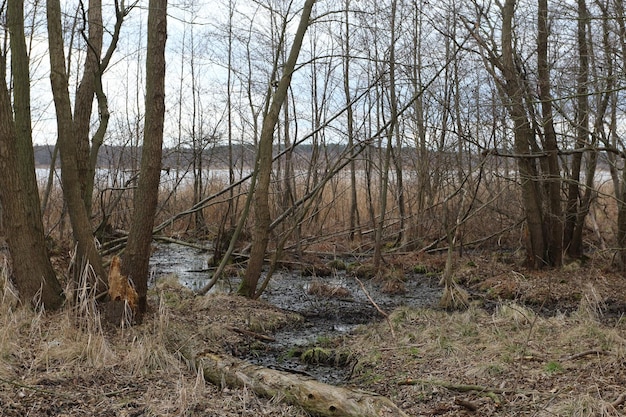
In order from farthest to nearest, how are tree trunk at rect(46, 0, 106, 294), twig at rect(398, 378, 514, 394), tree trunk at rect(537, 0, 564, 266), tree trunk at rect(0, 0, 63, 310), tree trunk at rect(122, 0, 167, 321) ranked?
tree trunk at rect(537, 0, 564, 266) → tree trunk at rect(122, 0, 167, 321) → tree trunk at rect(46, 0, 106, 294) → tree trunk at rect(0, 0, 63, 310) → twig at rect(398, 378, 514, 394)

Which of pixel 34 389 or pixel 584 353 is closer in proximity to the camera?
pixel 34 389

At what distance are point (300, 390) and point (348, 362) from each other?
1859 millimetres

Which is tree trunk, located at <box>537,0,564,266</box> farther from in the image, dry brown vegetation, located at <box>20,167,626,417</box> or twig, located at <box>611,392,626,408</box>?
twig, located at <box>611,392,626,408</box>

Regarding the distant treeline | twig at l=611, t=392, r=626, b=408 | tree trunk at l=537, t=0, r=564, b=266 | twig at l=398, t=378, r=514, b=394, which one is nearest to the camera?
twig at l=611, t=392, r=626, b=408

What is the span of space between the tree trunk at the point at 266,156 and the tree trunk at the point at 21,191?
10.5 ft

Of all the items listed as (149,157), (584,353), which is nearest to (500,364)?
(584,353)

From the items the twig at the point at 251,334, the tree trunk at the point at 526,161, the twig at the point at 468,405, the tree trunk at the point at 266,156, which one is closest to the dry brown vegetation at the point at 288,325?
the twig at the point at 468,405

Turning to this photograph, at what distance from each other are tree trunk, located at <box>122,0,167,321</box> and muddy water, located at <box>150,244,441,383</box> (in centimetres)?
160

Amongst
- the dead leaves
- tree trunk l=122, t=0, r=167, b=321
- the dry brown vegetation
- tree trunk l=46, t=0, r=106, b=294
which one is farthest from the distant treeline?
the dead leaves

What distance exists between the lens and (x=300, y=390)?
483 centimetres

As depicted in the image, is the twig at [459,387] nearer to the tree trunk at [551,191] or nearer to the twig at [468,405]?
the twig at [468,405]

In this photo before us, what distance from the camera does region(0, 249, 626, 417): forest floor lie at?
15.1ft

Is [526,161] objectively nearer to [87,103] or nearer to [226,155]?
[87,103]

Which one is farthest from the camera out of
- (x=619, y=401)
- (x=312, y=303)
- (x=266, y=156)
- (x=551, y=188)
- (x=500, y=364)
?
(x=551, y=188)
